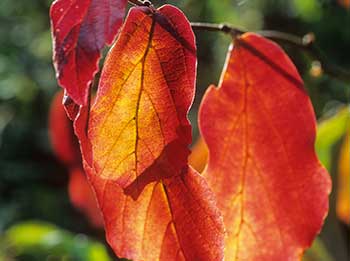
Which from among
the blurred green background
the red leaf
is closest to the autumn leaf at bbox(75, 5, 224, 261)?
the blurred green background

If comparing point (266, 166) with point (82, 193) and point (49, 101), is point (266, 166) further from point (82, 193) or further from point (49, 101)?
point (49, 101)

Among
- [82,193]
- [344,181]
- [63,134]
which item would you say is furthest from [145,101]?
[63,134]

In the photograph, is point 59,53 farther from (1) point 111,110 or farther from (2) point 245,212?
(2) point 245,212

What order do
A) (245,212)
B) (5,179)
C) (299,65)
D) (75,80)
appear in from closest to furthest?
(75,80), (245,212), (299,65), (5,179)

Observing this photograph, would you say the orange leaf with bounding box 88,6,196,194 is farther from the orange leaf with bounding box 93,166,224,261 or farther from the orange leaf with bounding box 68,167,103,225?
the orange leaf with bounding box 68,167,103,225

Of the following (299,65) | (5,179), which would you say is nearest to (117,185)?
(299,65)

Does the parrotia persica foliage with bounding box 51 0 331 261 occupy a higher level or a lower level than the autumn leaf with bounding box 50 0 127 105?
lower

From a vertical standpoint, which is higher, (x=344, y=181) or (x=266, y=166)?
(x=266, y=166)
